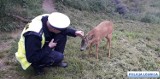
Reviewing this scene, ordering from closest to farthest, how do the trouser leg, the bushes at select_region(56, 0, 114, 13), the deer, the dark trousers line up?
the dark trousers
the trouser leg
the deer
the bushes at select_region(56, 0, 114, 13)

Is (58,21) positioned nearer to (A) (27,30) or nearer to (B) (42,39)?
(B) (42,39)

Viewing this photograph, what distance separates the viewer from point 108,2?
1245 centimetres

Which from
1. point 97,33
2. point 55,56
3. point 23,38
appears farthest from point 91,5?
point 23,38

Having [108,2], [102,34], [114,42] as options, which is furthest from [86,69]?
[108,2]

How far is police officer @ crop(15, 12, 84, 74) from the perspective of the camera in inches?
163

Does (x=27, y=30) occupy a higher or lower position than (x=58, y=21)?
lower

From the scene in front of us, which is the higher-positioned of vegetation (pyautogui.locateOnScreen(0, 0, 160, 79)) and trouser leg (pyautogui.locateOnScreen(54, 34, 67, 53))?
trouser leg (pyautogui.locateOnScreen(54, 34, 67, 53))

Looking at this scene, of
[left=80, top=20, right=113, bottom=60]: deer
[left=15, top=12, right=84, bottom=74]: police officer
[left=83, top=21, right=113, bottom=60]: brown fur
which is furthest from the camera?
[left=83, top=21, right=113, bottom=60]: brown fur

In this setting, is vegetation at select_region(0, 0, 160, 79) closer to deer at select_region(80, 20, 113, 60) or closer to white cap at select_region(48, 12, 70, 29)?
deer at select_region(80, 20, 113, 60)

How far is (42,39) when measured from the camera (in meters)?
4.26

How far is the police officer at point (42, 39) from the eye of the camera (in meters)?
4.15

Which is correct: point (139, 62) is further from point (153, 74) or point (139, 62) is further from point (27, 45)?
point (27, 45)

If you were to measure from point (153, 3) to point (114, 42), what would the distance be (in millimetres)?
9016

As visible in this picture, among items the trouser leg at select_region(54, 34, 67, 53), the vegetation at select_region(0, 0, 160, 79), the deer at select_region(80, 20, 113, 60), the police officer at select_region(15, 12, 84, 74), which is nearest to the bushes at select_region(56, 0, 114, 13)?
the vegetation at select_region(0, 0, 160, 79)
